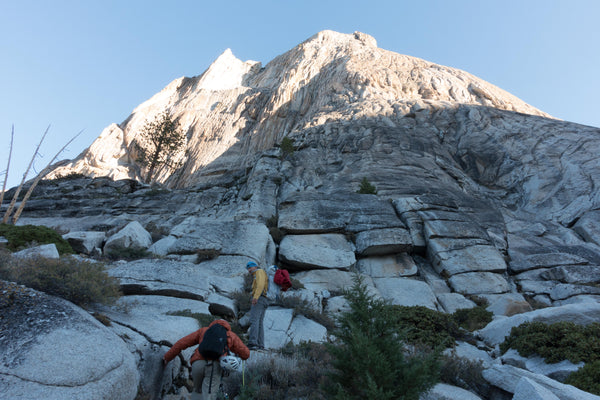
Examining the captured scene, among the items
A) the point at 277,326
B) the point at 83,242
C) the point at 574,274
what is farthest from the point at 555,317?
the point at 83,242

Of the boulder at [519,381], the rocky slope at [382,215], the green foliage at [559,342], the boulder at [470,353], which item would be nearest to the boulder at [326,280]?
the rocky slope at [382,215]

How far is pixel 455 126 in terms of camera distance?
115 ft

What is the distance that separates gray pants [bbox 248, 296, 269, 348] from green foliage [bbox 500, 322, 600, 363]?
17.4 ft

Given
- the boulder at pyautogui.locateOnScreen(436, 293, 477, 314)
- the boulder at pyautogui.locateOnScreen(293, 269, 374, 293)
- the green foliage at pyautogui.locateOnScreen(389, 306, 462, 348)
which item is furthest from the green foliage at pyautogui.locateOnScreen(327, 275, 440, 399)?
the boulder at pyautogui.locateOnScreen(436, 293, 477, 314)

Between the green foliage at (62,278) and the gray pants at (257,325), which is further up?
the green foliage at (62,278)

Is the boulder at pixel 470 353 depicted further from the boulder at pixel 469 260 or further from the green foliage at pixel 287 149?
the green foliage at pixel 287 149

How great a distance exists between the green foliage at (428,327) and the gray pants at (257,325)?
316cm

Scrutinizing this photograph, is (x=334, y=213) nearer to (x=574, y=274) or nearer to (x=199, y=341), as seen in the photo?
(x=574, y=274)

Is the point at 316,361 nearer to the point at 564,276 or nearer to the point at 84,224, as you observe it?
the point at 564,276

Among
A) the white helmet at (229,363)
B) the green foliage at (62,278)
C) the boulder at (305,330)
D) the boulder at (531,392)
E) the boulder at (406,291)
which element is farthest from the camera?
the boulder at (406,291)

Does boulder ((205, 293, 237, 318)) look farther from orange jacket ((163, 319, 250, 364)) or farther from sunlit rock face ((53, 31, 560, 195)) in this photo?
sunlit rock face ((53, 31, 560, 195))

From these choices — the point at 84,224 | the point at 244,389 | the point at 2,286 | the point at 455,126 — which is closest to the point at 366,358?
the point at 244,389

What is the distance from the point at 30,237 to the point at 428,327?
558 inches

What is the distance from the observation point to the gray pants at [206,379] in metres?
4.79
